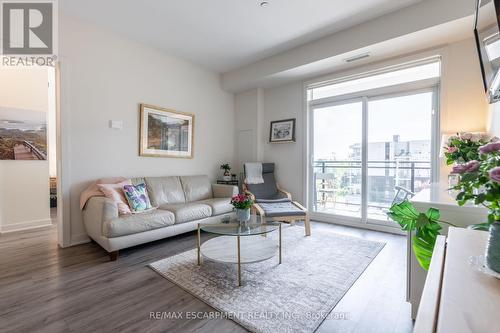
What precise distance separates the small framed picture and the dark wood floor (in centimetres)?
246

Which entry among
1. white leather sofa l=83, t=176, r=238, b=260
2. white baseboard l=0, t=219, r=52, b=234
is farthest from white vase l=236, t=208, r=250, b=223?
white baseboard l=0, t=219, r=52, b=234

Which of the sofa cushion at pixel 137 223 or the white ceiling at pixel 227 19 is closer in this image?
the sofa cushion at pixel 137 223

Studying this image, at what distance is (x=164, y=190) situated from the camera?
11.9ft

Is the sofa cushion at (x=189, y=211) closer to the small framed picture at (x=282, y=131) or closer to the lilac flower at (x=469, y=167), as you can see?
the small framed picture at (x=282, y=131)

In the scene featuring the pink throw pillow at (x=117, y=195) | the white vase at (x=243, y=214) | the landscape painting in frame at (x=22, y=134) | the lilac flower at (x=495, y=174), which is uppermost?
the landscape painting in frame at (x=22, y=134)

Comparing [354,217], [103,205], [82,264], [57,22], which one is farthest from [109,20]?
[354,217]

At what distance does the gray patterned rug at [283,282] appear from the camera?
1.63 meters

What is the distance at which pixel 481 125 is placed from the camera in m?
2.80

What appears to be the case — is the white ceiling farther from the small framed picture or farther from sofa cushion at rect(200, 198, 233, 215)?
sofa cushion at rect(200, 198, 233, 215)

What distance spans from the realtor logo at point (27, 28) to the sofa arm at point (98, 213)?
6.31ft

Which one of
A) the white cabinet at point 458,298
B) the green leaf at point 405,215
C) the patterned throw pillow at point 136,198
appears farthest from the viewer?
the patterned throw pillow at point 136,198

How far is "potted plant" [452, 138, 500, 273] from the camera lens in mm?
742

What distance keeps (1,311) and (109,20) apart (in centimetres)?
321

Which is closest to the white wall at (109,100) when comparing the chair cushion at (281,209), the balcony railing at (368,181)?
the chair cushion at (281,209)
